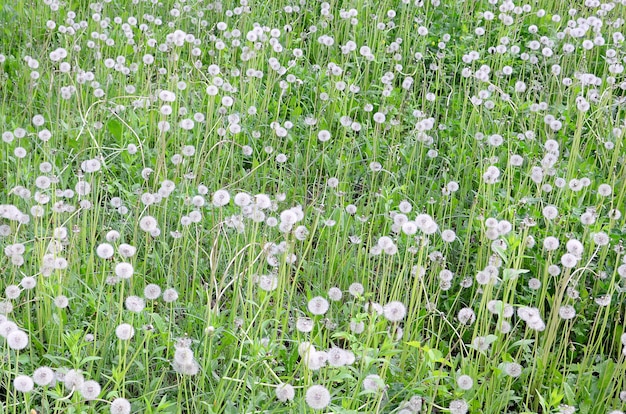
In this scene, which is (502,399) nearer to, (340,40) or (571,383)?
(571,383)

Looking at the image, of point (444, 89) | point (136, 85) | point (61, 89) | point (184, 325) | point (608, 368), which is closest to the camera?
point (608, 368)

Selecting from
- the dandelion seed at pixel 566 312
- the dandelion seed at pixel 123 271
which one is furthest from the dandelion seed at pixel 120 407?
the dandelion seed at pixel 566 312

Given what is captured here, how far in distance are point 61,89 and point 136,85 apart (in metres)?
0.41

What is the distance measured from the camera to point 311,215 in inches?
134

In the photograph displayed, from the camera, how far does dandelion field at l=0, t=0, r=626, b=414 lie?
2361 mm

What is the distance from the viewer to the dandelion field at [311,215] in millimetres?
2361

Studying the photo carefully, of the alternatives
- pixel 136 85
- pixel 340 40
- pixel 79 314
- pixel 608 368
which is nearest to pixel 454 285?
pixel 608 368

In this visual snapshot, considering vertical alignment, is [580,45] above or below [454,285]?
above

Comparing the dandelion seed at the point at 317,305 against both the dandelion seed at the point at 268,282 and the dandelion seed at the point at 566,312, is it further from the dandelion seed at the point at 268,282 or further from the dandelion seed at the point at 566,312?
the dandelion seed at the point at 566,312

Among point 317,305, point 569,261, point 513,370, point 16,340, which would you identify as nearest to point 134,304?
point 16,340

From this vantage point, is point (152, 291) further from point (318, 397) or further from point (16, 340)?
point (318, 397)

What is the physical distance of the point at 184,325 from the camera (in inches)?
106

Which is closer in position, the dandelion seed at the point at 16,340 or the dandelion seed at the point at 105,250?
the dandelion seed at the point at 16,340

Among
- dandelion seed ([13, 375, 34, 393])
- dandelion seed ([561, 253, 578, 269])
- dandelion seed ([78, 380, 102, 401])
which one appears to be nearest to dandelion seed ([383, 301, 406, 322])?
dandelion seed ([561, 253, 578, 269])
